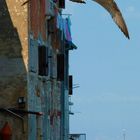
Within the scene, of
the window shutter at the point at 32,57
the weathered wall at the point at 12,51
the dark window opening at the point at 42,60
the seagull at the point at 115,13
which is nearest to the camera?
the seagull at the point at 115,13

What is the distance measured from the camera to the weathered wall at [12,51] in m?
31.2

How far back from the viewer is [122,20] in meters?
3.94

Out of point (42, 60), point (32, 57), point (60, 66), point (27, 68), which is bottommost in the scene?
point (27, 68)

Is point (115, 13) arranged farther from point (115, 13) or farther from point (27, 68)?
point (27, 68)

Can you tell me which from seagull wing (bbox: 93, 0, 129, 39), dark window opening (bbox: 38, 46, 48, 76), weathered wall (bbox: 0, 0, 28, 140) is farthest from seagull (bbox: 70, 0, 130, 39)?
dark window opening (bbox: 38, 46, 48, 76)

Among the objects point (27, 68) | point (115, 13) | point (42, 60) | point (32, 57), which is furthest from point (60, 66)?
point (115, 13)

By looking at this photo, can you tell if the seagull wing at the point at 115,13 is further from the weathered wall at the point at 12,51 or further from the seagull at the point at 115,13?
the weathered wall at the point at 12,51

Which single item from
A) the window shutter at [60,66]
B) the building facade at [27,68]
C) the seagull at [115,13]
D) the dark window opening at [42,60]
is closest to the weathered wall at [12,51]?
the building facade at [27,68]

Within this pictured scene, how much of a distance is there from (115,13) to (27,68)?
2755 centimetres

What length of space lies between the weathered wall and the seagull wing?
89.0 feet

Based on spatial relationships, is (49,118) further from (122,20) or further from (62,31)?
(122,20)

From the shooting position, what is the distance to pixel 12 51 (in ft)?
104

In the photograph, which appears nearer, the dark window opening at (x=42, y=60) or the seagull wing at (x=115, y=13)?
the seagull wing at (x=115, y=13)

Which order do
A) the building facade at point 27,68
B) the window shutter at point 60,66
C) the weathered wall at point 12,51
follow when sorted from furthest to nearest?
the window shutter at point 60,66
the weathered wall at point 12,51
the building facade at point 27,68
